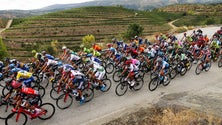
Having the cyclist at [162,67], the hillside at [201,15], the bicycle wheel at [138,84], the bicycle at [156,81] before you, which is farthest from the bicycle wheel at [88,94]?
the hillside at [201,15]

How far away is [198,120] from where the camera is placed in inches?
413

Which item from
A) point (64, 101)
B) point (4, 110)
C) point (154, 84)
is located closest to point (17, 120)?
point (4, 110)

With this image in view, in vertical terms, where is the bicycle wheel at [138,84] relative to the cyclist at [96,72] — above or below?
below

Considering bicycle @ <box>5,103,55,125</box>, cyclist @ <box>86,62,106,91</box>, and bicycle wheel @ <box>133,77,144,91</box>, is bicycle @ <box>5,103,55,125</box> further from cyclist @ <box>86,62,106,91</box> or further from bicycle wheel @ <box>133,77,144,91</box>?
bicycle wheel @ <box>133,77,144,91</box>

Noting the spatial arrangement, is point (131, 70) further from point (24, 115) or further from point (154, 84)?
point (24, 115)

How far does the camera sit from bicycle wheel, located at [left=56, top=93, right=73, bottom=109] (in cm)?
1170

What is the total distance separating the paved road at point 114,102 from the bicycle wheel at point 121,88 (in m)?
0.22

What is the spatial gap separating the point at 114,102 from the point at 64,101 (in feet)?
7.88

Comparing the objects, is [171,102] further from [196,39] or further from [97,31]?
[97,31]

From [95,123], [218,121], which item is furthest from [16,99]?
Result: [218,121]

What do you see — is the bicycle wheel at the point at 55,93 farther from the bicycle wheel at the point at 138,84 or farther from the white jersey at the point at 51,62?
the bicycle wheel at the point at 138,84

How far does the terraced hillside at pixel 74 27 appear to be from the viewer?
85188 mm

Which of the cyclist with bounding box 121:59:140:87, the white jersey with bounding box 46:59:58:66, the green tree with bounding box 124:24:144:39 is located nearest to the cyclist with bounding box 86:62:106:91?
the cyclist with bounding box 121:59:140:87

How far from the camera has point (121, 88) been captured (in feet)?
45.0
